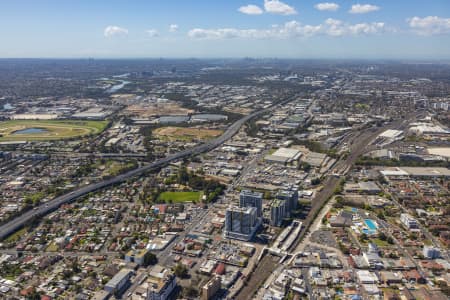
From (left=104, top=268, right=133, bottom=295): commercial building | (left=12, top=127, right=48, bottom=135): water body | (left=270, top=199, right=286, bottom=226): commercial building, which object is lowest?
(left=104, top=268, right=133, bottom=295): commercial building

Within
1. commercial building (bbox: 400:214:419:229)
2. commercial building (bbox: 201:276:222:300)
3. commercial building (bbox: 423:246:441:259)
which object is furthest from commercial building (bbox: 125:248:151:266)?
commercial building (bbox: 400:214:419:229)

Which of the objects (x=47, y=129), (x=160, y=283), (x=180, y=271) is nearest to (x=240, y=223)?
(x=180, y=271)

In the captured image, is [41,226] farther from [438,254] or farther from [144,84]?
[144,84]

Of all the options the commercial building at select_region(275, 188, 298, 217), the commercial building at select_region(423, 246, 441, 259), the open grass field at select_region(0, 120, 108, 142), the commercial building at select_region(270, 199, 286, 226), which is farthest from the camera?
the open grass field at select_region(0, 120, 108, 142)

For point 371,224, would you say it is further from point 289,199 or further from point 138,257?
point 138,257

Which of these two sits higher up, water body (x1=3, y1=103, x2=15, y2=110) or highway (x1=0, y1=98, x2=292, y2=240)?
water body (x1=3, y1=103, x2=15, y2=110)

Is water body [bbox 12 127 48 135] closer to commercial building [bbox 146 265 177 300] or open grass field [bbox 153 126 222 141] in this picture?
open grass field [bbox 153 126 222 141]

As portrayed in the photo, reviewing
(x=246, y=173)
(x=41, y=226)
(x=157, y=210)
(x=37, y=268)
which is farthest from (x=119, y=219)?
(x=246, y=173)
